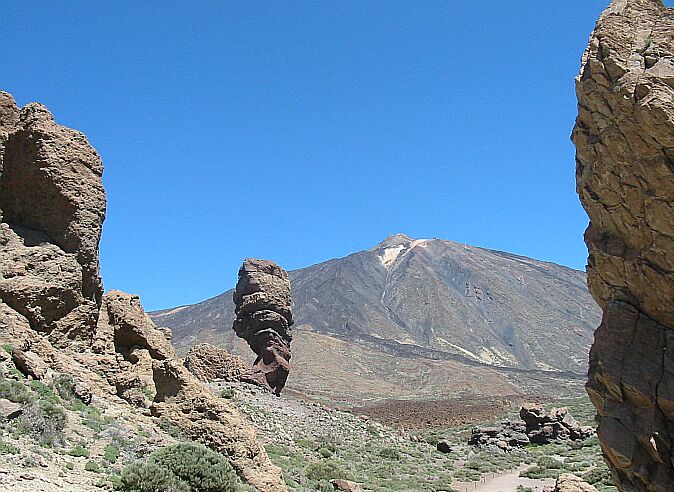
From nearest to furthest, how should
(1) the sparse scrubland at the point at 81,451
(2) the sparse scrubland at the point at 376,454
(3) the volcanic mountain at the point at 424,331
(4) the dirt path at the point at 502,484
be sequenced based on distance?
(1) the sparse scrubland at the point at 81,451, (2) the sparse scrubland at the point at 376,454, (4) the dirt path at the point at 502,484, (3) the volcanic mountain at the point at 424,331

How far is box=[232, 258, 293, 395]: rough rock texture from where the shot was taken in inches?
1470

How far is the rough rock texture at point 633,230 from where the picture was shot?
29.9 feet

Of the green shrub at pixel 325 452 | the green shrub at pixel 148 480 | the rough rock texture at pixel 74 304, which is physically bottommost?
the green shrub at pixel 325 452

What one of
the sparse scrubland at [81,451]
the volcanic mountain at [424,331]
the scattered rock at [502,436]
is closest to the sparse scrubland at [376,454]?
the scattered rock at [502,436]

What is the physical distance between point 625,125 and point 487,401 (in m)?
65.3

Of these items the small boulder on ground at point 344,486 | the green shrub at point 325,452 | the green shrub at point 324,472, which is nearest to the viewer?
the small boulder on ground at point 344,486

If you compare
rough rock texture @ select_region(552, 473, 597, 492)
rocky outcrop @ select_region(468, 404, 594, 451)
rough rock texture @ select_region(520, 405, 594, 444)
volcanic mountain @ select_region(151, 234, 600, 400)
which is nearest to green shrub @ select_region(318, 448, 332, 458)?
rocky outcrop @ select_region(468, 404, 594, 451)

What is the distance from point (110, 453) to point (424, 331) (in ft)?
483

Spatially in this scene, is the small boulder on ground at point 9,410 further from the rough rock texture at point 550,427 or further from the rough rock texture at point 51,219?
the rough rock texture at point 550,427

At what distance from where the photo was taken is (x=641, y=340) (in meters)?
9.70

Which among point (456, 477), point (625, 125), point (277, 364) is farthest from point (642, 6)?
point (277, 364)

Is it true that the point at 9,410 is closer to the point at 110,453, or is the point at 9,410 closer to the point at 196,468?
the point at 110,453

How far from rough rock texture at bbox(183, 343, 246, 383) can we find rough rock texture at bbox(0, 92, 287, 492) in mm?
20431

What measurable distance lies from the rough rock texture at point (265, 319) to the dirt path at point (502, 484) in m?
14.0
